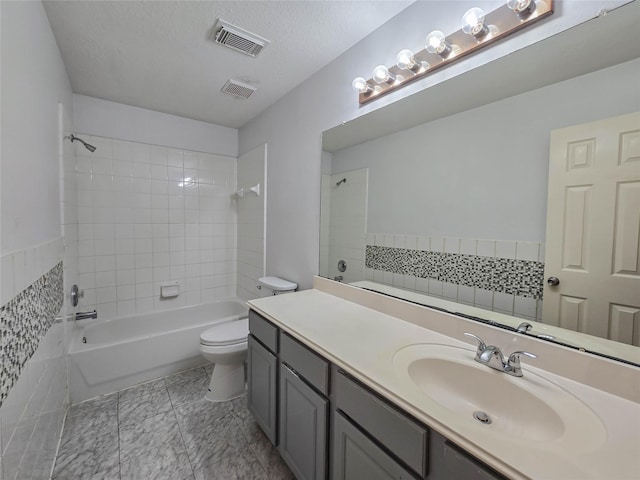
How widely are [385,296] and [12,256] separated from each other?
5.01 feet

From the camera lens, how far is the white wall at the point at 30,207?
3.05 feet

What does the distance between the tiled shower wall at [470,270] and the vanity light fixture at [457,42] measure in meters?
0.79

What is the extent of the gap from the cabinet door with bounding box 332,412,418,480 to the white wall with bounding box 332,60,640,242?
34.3 inches

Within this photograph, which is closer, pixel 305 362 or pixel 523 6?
pixel 523 6

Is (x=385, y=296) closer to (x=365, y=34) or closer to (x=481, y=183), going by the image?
(x=481, y=183)

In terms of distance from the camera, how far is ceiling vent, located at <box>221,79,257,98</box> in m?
2.12

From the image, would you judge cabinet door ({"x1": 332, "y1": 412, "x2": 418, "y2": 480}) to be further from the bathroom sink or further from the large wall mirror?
the large wall mirror

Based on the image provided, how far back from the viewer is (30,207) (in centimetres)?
119

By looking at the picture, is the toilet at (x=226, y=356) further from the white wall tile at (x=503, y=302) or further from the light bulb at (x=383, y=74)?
the light bulb at (x=383, y=74)

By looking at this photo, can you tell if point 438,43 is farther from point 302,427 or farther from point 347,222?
point 302,427

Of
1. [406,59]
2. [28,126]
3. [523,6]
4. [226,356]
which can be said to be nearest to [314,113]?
A: [406,59]

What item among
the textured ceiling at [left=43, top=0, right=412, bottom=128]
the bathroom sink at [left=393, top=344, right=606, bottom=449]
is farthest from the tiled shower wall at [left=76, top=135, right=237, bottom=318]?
the bathroom sink at [left=393, top=344, right=606, bottom=449]

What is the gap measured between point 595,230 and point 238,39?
192cm

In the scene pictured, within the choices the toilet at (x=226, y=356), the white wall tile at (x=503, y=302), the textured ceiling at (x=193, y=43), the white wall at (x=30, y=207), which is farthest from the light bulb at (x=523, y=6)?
the toilet at (x=226, y=356)
